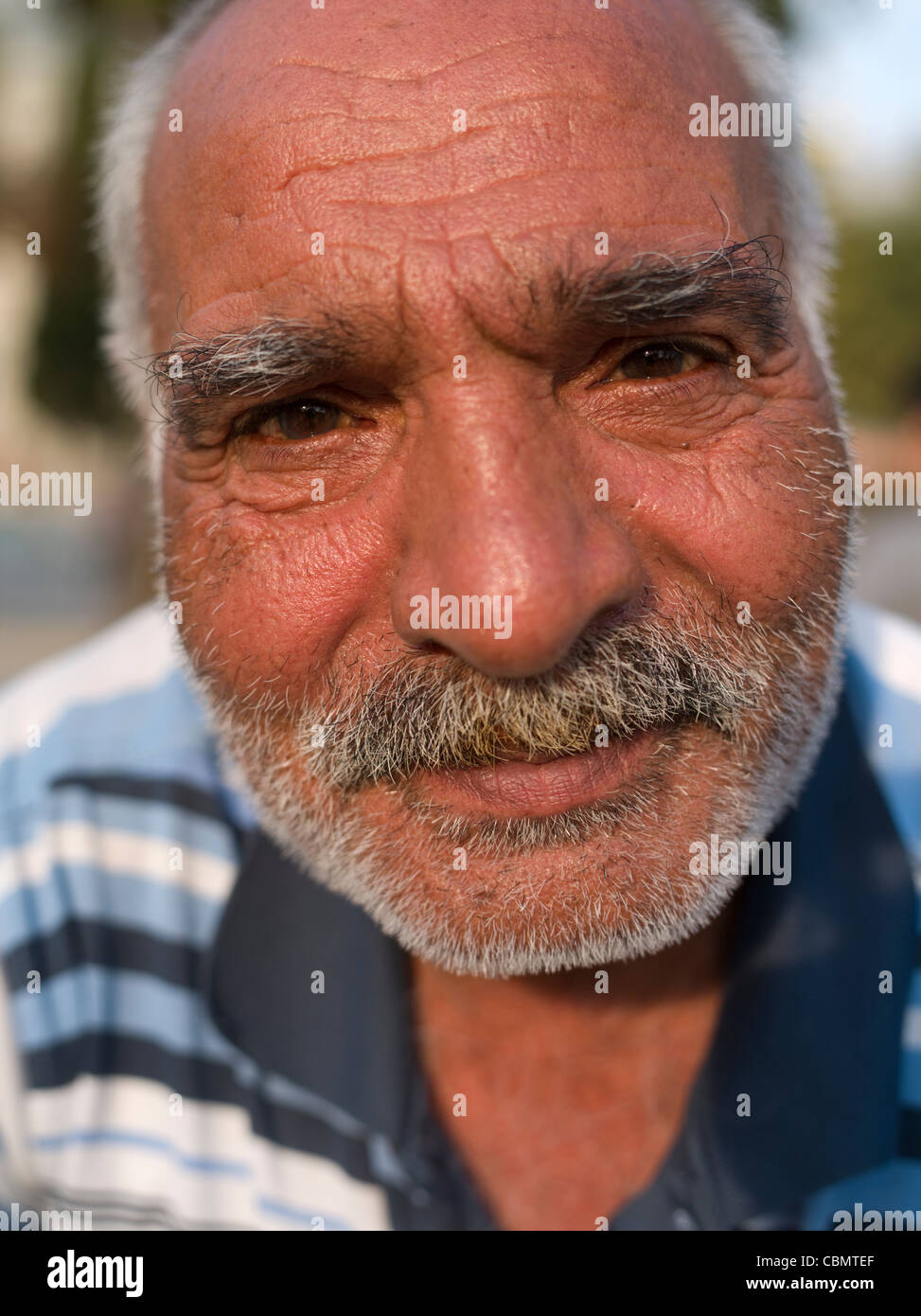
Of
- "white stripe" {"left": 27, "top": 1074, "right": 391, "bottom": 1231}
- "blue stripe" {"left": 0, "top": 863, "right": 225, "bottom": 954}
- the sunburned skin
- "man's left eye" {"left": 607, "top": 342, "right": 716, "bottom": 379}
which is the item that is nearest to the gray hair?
the sunburned skin

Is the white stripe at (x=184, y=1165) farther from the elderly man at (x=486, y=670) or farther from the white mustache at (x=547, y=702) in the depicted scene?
the white mustache at (x=547, y=702)

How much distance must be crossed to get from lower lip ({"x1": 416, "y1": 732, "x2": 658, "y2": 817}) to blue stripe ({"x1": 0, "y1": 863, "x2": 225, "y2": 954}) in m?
0.94

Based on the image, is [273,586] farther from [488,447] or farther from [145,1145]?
[145,1145]

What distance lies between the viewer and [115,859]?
7.50 ft

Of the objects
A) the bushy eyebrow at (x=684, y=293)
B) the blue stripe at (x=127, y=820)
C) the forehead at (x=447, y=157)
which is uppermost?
the forehead at (x=447, y=157)

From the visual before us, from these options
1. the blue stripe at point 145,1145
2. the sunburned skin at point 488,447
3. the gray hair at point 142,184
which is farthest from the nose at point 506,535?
the blue stripe at point 145,1145

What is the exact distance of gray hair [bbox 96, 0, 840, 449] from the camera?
6.02 feet

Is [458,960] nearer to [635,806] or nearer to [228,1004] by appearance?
[635,806]

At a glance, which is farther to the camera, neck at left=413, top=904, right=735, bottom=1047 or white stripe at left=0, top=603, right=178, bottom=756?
white stripe at left=0, top=603, right=178, bottom=756

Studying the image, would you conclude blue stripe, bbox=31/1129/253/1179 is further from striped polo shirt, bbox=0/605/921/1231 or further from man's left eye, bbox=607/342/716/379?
man's left eye, bbox=607/342/716/379

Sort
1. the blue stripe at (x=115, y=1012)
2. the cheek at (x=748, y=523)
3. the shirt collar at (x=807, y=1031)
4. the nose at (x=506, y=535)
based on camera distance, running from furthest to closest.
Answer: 1. the blue stripe at (x=115, y=1012)
2. the shirt collar at (x=807, y=1031)
3. the cheek at (x=748, y=523)
4. the nose at (x=506, y=535)

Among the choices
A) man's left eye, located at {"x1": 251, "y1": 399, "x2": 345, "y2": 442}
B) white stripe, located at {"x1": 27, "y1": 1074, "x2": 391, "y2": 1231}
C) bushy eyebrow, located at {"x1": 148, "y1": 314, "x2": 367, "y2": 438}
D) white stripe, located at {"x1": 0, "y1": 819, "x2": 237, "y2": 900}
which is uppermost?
bushy eyebrow, located at {"x1": 148, "y1": 314, "x2": 367, "y2": 438}

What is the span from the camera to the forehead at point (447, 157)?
1406 mm

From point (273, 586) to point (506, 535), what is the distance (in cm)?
46
